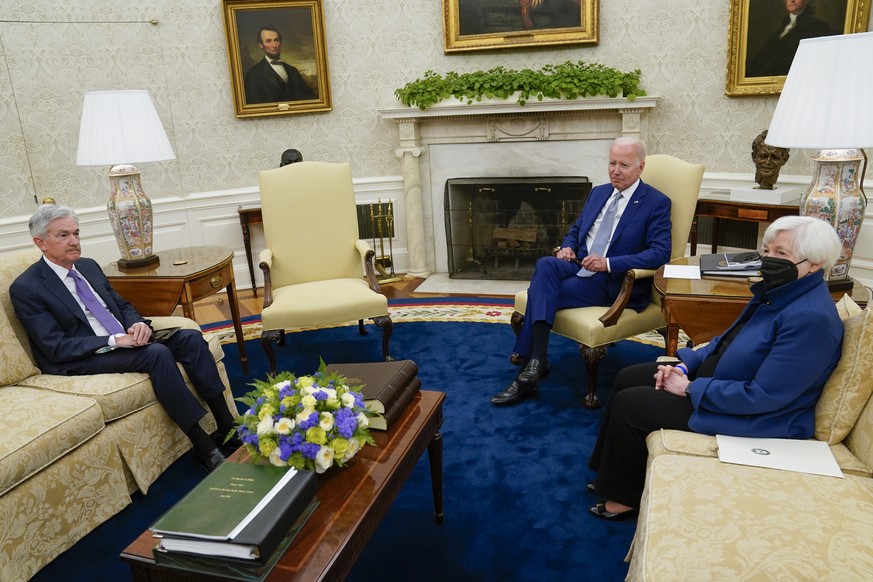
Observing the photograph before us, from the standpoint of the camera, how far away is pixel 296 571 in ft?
5.25

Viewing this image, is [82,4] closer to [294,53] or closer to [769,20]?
[294,53]

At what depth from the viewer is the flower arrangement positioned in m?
1.83

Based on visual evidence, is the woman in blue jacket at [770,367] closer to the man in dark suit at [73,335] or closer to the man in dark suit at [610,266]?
the man in dark suit at [610,266]

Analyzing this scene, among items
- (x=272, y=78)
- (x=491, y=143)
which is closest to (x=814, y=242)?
(x=491, y=143)

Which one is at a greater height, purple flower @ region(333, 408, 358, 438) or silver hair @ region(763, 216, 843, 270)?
silver hair @ region(763, 216, 843, 270)

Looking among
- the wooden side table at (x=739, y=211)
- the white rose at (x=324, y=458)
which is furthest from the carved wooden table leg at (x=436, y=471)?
the wooden side table at (x=739, y=211)

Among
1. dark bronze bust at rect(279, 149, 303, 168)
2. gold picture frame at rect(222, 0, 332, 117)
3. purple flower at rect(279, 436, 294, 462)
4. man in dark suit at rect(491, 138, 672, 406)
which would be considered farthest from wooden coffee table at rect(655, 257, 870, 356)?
gold picture frame at rect(222, 0, 332, 117)

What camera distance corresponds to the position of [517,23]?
17.4 feet

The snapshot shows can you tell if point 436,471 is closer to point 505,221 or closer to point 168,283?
point 168,283

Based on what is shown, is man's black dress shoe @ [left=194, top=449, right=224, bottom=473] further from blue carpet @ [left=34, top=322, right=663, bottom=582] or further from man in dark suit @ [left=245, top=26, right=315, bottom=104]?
man in dark suit @ [left=245, top=26, right=315, bottom=104]

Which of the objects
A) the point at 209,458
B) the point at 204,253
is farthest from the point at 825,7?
the point at 209,458

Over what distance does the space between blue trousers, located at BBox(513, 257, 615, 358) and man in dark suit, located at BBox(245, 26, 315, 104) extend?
3.21 meters

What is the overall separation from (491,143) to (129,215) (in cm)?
301

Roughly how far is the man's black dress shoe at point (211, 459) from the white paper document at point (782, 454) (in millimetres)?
2092
